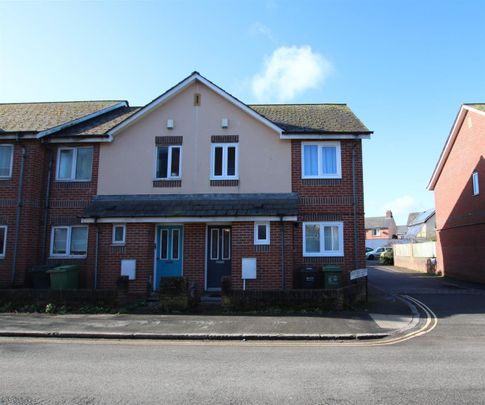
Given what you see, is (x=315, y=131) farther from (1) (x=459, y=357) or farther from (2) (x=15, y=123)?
(2) (x=15, y=123)

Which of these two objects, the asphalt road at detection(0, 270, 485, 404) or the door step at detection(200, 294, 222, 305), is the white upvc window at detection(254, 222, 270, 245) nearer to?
the door step at detection(200, 294, 222, 305)

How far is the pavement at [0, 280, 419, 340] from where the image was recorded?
838 centimetres

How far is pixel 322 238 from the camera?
13648mm

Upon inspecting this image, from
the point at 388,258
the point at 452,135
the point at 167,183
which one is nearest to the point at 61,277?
the point at 167,183

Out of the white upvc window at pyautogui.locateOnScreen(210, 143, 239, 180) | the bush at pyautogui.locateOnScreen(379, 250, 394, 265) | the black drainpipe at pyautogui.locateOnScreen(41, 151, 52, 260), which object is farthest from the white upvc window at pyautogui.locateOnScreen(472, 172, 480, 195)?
the black drainpipe at pyautogui.locateOnScreen(41, 151, 52, 260)

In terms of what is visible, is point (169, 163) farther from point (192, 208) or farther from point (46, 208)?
point (46, 208)

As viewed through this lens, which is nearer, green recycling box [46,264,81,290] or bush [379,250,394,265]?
green recycling box [46,264,81,290]

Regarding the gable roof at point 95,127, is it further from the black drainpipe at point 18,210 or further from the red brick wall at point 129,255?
the red brick wall at point 129,255

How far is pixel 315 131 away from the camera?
14.0 m

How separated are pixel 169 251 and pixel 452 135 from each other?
Answer: 17.5 meters

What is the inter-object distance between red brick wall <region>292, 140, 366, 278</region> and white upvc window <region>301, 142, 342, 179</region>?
0.16 meters

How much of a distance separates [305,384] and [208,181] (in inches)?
382

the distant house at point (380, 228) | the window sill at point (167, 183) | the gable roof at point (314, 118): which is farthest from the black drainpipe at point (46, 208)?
the distant house at point (380, 228)

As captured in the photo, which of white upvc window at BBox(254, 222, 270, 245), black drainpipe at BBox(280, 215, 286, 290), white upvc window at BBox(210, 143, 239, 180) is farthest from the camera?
white upvc window at BBox(210, 143, 239, 180)
